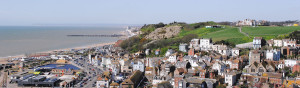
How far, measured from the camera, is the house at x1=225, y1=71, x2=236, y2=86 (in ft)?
95.8

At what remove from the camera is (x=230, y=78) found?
2928 cm

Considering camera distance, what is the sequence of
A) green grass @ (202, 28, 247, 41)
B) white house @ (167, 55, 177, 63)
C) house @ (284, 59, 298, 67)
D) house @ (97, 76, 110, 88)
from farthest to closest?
green grass @ (202, 28, 247, 41) → white house @ (167, 55, 177, 63) → house @ (97, 76, 110, 88) → house @ (284, 59, 298, 67)

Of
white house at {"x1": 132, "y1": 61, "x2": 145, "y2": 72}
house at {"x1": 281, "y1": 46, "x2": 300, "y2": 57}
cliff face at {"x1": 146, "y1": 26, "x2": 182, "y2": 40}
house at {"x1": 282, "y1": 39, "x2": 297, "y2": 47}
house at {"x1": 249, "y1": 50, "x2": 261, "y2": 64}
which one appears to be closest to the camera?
house at {"x1": 249, "y1": 50, "x2": 261, "y2": 64}

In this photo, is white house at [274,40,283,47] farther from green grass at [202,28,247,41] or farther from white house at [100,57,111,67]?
white house at [100,57,111,67]

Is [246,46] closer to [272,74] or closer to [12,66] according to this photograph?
[272,74]

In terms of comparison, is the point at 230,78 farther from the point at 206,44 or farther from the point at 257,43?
the point at 206,44

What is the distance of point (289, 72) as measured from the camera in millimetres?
31047

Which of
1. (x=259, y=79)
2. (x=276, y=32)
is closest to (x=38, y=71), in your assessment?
(x=259, y=79)

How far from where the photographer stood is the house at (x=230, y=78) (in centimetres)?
2919

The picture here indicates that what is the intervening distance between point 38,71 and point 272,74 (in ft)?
106

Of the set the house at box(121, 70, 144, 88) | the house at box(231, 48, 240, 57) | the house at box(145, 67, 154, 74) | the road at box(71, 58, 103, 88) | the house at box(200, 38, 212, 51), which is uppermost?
the house at box(200, 38, 212, 51)

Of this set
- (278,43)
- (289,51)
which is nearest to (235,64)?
(289,51)

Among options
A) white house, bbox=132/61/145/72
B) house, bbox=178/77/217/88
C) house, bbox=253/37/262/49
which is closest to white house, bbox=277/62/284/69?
house, bbox=178/77/217/88

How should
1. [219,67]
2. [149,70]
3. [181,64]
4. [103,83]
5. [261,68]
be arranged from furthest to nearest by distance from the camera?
1. [149,70]
2. [181,64]
3. [219,67]
4. [103,83]
5. [261,68]
